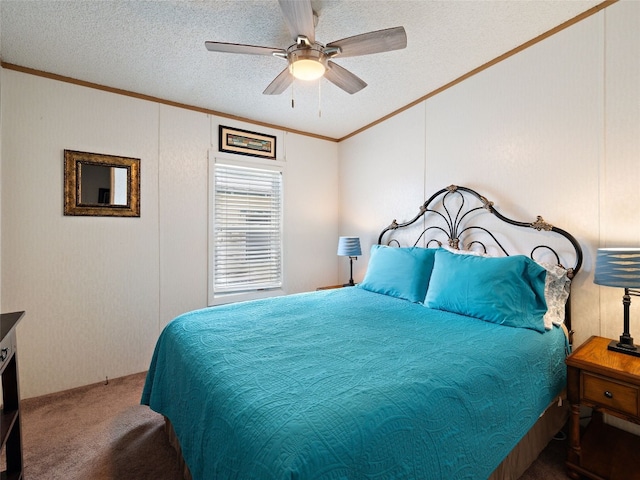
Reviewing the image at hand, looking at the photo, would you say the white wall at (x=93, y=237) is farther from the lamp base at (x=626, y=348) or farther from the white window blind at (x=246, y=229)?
the lamp base at (x=626, y=348)

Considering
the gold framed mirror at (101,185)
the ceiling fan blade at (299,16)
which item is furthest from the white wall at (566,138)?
the gold framed mirror at (101,185)

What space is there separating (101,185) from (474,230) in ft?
10.9

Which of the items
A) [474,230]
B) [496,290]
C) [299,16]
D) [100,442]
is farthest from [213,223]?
[496,290]

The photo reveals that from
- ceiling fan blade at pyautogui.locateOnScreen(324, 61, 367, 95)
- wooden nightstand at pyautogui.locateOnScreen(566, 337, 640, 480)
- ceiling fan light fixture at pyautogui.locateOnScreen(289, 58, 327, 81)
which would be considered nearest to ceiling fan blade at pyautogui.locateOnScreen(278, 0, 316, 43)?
ceiling fan light fixture at pyautogui.locateOnScreen(289, 58, 327, 81)

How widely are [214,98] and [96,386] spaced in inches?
112

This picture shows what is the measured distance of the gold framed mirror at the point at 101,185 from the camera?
8.20 ft

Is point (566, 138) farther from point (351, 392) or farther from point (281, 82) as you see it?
point (351, 392)

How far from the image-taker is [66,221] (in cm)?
249

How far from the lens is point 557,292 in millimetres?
1876

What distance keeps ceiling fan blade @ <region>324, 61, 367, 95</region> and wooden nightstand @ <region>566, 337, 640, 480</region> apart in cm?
207

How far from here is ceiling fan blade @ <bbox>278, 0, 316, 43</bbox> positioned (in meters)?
1.41

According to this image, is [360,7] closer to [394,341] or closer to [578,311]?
[394,341]

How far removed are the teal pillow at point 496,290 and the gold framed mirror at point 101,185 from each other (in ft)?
9.21

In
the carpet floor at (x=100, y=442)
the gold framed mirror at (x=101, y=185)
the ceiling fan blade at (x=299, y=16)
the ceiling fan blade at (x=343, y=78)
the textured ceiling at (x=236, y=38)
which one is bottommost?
the carpet floor at (x=100, y=442)
